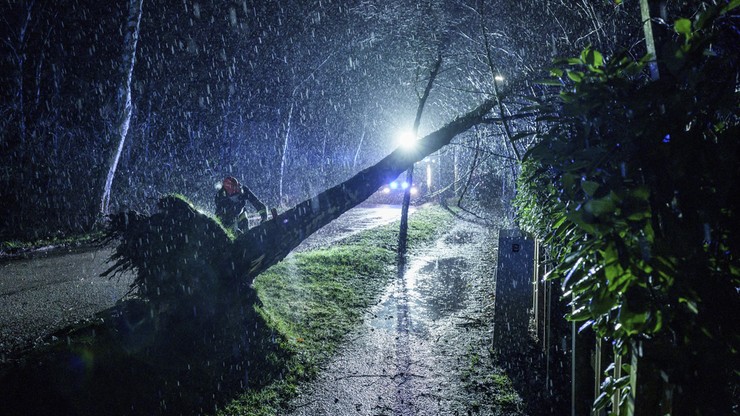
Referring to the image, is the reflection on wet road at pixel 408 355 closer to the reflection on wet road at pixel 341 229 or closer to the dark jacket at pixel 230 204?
the dark jacket at pixel 230 204

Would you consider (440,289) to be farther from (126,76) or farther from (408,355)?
(126,76)

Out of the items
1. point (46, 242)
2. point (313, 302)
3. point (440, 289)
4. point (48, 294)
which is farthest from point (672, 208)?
point (46, 242)

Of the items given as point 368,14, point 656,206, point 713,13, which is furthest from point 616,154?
point 368,14

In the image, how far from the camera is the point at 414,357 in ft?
15.4

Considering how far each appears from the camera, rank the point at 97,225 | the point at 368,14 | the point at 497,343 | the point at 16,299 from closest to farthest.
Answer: the point at 497,343
the point at 16,299
the point at 368,14
the point at 97,225

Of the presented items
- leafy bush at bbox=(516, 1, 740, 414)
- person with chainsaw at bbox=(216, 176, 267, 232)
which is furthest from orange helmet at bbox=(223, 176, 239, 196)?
leafy bush at bbox=(516, 1, 740, 414)

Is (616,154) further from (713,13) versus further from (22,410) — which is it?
(22,410)

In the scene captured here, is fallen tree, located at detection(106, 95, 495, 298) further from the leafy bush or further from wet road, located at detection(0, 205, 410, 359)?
the leafy bush

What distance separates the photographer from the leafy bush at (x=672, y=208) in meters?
1.11

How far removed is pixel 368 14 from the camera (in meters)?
8.67

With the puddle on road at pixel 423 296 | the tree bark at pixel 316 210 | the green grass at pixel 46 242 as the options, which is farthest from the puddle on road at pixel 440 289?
the green grass at pixel 46 242

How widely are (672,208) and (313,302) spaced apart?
5819 millimetres

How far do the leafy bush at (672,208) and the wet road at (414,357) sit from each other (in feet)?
9.37

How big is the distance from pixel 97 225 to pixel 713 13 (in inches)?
669
